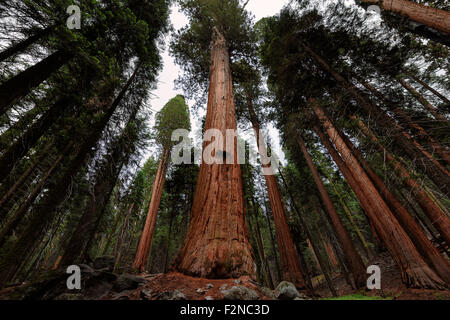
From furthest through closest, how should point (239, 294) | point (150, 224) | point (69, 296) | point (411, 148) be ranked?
point (150, 224) → point (411, 148) → point (69, 296) → point (239, 294)

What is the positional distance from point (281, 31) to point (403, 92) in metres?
4.56

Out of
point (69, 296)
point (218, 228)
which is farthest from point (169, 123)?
point (218, 228)

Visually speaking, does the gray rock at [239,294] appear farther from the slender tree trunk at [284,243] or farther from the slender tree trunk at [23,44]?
the slender tree trunk at [23,44]

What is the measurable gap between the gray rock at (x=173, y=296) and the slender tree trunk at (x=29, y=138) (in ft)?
16.3

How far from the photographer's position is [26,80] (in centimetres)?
298

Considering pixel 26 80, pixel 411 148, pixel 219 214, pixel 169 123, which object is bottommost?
pixel 219 214

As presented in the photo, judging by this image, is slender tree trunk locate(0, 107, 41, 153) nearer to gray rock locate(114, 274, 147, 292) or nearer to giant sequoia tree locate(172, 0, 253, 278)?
gray rock locate(114, 274, 147, 292)

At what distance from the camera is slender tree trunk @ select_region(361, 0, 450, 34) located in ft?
10.8

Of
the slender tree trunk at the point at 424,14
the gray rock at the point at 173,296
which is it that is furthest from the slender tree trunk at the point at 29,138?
the slender tree trunk at the point at 424,14

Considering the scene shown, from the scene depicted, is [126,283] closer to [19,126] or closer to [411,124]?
[411,124]

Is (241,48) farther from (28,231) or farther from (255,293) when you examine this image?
Result: (28,231)

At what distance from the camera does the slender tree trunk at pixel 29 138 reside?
3.70 m

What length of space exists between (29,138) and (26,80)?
6.80 ft

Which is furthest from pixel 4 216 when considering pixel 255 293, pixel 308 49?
pixel 308 49
